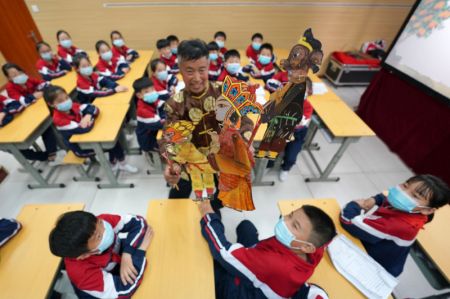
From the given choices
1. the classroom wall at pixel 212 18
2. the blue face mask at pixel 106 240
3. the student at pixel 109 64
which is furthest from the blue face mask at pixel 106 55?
the blue face mask at pixel 106 240

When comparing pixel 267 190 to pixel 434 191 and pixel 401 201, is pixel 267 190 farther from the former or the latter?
pixel 434 191

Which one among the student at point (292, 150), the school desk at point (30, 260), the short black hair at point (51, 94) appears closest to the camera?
the school desk at point (30, 260)

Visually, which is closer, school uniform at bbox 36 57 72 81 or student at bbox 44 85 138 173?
student at bbox 44 85 138 173

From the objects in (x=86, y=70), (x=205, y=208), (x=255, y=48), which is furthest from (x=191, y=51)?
(x=255, y=48)

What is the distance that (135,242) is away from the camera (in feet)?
4.03

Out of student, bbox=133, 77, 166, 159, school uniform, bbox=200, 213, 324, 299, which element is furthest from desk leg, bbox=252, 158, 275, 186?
school uniform, bbox=200, 213, 324, 299

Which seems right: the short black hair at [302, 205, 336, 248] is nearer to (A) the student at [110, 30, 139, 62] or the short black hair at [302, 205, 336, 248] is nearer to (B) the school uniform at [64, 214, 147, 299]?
(B) the school uniform at [64, 214, 147, 299]

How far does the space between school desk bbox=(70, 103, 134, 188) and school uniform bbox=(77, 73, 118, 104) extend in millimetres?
350

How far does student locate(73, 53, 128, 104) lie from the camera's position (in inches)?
108

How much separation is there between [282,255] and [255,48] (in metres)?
3.61

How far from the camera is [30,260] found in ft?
4.04

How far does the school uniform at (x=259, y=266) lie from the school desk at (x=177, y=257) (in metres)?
0.09

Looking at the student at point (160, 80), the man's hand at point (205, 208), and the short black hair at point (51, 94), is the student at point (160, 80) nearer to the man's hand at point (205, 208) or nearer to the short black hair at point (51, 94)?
the short black hair at point (51, 94)

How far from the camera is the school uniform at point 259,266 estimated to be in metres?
1.04
